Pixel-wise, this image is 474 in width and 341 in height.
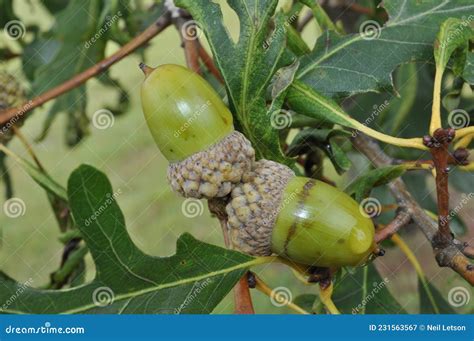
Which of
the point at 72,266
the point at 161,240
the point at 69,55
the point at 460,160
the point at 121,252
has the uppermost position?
the point at 69,55

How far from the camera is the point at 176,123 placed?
1.09m

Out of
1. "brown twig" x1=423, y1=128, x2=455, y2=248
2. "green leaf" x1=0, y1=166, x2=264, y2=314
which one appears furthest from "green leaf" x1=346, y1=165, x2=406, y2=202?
"green leaf" x1=0, y1=166, x2=264, y2=314

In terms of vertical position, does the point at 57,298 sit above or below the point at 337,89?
above

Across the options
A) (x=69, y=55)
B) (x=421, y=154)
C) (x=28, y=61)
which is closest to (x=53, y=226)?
(x=28, y=61)

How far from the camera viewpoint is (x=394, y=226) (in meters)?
1.21

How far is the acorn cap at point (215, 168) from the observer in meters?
1.10

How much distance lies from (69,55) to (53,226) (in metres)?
2.93

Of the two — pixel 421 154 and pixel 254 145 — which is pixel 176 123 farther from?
A: pixel 421 154

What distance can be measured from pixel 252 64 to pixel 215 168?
7.6 inches
